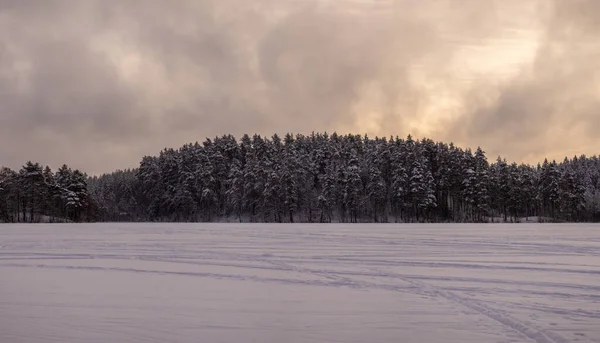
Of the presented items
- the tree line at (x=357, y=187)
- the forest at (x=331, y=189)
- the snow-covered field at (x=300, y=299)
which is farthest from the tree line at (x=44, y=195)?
the snow-covered field at (x=300, y=299)

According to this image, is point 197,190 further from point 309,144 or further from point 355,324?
point 355,324

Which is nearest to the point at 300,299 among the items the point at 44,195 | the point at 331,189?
the point at 331,189

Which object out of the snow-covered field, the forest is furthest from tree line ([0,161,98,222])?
the snow-covered field

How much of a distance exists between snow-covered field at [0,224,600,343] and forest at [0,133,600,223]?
88.2m

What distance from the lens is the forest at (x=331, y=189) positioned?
108250 millimetres

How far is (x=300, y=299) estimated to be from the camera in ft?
40.5

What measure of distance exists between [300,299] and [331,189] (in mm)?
97621

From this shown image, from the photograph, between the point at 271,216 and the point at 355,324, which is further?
the point at 271,216

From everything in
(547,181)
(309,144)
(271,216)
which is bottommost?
(271,216)

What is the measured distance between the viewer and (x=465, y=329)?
30.5ft

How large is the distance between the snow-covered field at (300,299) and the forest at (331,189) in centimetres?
8824

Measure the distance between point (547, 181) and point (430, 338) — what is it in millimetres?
116403

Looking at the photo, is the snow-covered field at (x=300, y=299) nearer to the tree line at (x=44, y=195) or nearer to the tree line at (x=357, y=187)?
the tree line at (x=357, y=187)

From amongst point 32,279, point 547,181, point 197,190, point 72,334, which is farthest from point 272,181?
point 72,334
